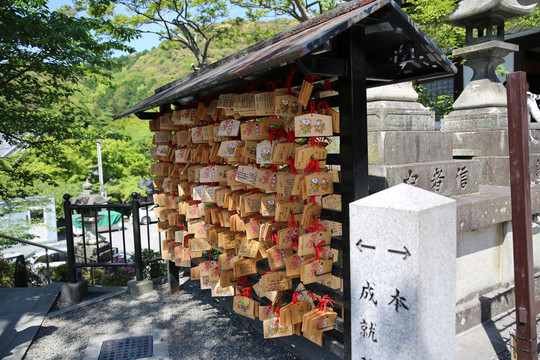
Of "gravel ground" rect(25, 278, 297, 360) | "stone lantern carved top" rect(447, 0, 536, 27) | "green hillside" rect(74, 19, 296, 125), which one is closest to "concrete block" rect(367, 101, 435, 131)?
"stone lantern carved top" rect(447, 0, 536, 27)

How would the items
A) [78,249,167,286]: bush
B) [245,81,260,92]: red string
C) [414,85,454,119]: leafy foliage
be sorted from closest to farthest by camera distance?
[245,81,260,92]: red string
[78,249,167,286]: bush
[414,85,454,119]: leafy foliage

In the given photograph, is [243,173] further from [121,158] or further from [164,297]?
[121,158]

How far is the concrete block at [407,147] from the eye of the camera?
4113 millimetres

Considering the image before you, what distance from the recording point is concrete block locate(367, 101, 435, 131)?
4324 mm

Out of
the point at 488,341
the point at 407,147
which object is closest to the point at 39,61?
the point at 407,147

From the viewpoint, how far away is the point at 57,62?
23.6ft

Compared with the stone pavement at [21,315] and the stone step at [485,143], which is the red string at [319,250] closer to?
the stone step at [485,143]

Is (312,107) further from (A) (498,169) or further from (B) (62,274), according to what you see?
(B) (62,274)

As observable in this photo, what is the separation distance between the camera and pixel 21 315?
5.52m

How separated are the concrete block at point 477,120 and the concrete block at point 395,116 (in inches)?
63.5

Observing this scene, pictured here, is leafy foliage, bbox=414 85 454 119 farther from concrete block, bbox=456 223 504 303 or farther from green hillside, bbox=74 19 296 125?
concrete block, bbox=456 223 504 303

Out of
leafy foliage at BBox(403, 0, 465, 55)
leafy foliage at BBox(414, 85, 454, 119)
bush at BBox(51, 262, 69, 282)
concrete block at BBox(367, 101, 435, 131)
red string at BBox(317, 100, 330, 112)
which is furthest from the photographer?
leafy foliage at BBox(414, 85, 454, 119)

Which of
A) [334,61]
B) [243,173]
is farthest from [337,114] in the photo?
[243,173]

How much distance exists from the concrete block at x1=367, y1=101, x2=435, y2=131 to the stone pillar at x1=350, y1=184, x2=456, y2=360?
7.05 feet
